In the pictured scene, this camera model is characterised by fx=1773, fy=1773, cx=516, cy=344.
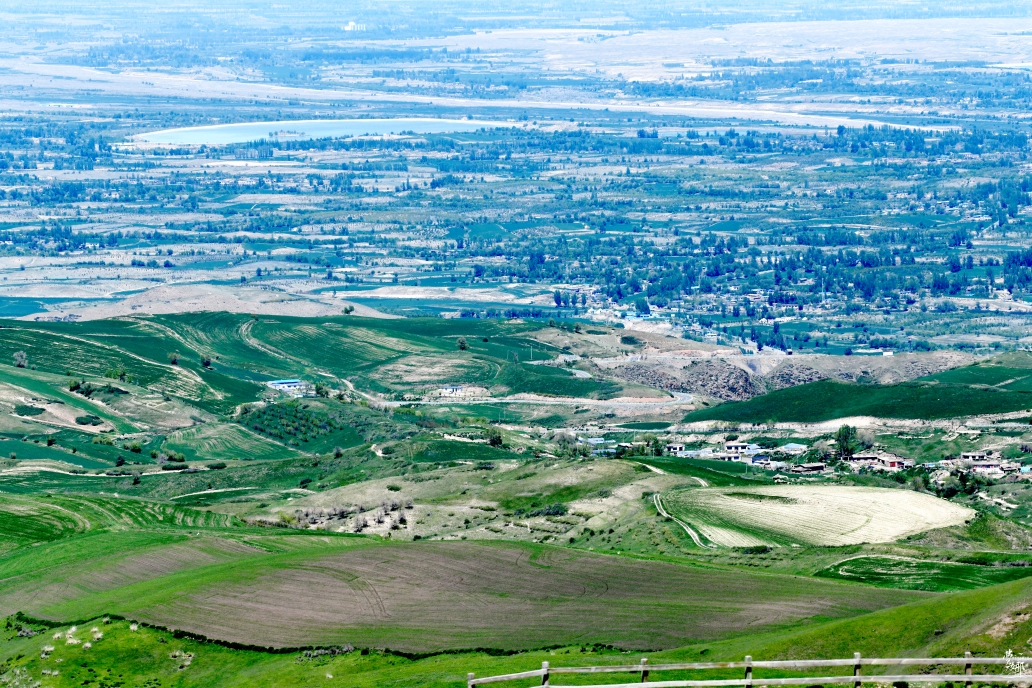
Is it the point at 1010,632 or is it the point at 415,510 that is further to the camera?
the point at 415,510

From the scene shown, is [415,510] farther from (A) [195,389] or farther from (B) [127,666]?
(A) [195,389]

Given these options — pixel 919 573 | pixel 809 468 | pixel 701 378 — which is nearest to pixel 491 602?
pixel 919 573

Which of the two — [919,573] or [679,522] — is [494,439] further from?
[919,573]

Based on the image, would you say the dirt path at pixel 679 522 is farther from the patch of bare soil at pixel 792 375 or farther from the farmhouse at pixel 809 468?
the patch of bare soil at pixel 792 375

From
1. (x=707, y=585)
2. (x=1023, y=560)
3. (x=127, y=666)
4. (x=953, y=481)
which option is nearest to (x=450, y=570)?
(x=707, y=585)

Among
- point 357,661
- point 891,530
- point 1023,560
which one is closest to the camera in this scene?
point 357,661

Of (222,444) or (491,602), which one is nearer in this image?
(491,602)
